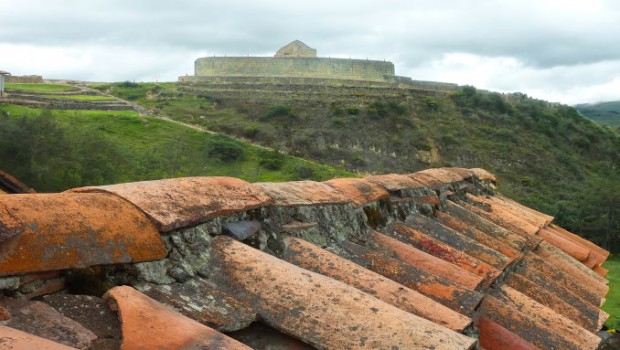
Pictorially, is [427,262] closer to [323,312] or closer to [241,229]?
[241,229]

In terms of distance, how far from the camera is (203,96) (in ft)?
201

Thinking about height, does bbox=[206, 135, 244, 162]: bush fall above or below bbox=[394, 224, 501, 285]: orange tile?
below

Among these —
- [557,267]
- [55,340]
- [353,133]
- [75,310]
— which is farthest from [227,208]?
[353,133]

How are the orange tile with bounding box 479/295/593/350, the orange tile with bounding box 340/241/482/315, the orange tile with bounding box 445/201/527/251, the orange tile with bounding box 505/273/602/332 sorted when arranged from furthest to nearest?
the orange tile with bounding box 445/201/527/251 → the orange tile with bounding box 505/273/602/332 → the orange tile with bounding box 479/295/593/350 → the orange tile with bounding box 340/241/482/315

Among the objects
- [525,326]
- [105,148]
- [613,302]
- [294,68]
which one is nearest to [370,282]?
[525,326]

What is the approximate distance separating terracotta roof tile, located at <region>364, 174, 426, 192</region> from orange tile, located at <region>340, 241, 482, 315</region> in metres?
1.50

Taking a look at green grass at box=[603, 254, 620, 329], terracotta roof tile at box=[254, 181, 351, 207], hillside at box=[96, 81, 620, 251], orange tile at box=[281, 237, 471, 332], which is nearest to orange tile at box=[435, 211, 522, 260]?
terracotta roof tile at box=[254, 181, 351, 207]

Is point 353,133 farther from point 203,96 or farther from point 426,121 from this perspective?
point 203,96

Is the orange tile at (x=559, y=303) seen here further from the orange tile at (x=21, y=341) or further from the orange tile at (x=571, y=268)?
the orange tile at (x=21, y=341)

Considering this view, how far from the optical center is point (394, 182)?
580 cm

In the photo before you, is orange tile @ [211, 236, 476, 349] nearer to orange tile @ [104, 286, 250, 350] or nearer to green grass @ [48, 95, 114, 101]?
orange tile @ [104, 286, 250, 350]

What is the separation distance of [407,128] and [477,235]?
51973 millimetres

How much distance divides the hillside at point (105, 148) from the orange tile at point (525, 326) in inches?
886

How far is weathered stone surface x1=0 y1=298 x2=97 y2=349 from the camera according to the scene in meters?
1.89
